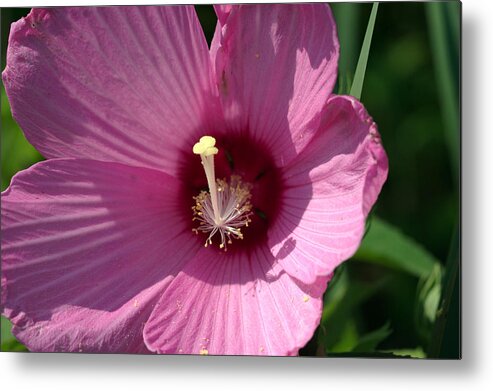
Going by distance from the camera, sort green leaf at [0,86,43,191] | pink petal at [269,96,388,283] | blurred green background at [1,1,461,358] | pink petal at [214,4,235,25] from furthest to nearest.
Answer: green leaf at [0,86,43,191] → blurred green background at [1,1,461,358] → pink petal at [214,4,235,25] → pink petal at [269,96,388,283]

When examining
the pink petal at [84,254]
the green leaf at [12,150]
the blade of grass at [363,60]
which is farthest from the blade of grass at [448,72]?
the green leaf at [12,150]

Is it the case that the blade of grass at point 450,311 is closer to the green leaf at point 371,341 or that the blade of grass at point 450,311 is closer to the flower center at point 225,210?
the green leaf at point 371,341

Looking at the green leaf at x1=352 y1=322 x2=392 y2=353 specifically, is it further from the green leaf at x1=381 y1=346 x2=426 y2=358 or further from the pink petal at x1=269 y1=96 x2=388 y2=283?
the pink petal at x1=269 y1=96 x2=388 y2=283

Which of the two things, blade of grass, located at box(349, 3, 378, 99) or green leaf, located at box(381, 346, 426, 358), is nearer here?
blade of grass, located at box(349, 3, 378, 99)

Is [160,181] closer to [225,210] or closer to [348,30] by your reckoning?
[225,210]

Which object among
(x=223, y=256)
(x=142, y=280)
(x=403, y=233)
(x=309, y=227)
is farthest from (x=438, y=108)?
(x=142, y=280)

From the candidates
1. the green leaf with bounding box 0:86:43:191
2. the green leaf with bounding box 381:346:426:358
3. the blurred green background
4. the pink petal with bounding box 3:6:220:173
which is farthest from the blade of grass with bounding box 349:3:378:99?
the green leaf with bounding box 0:86:43:191
